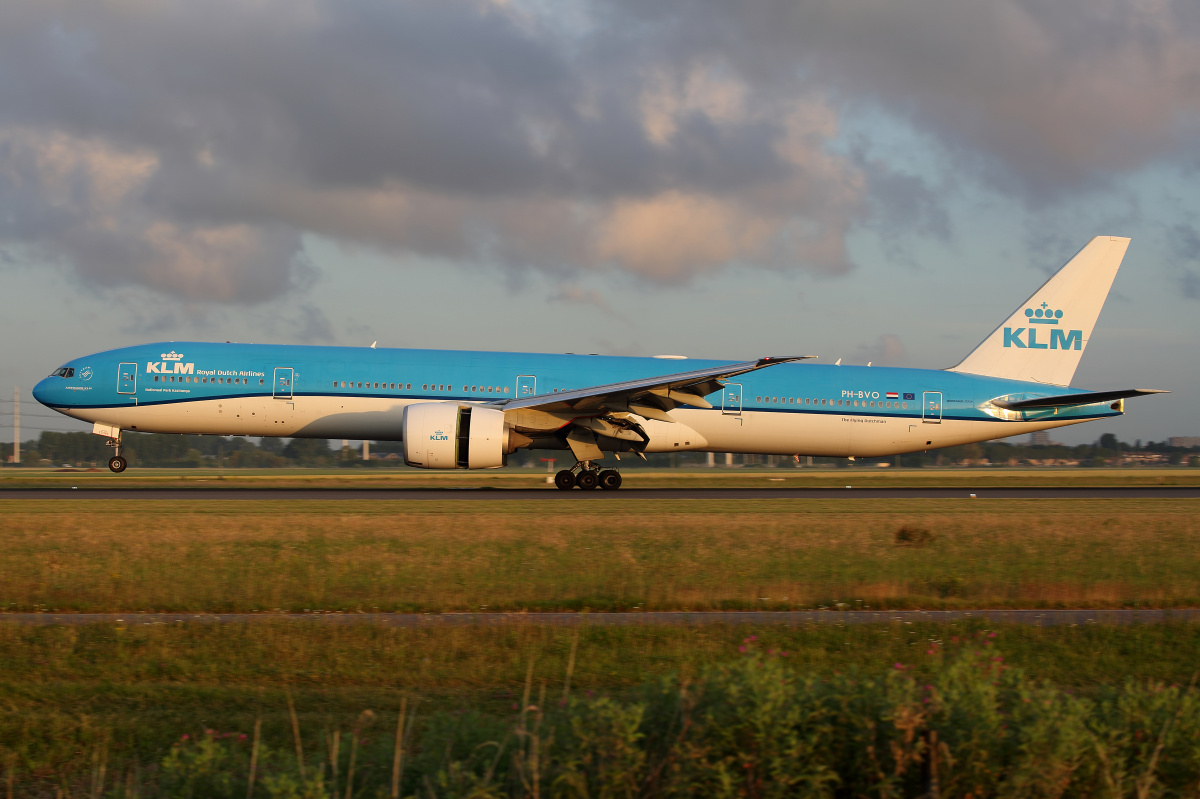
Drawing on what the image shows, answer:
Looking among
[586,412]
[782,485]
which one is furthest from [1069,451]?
[586,412]

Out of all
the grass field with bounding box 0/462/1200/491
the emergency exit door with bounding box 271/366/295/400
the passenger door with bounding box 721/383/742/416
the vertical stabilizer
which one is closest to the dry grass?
the emergency exit door with bounding box 271/366/295/400

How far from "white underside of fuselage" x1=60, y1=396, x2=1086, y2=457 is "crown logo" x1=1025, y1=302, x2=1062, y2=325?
3.76 m

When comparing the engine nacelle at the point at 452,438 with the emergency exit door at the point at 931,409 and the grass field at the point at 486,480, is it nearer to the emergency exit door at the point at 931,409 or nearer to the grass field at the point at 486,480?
the grass field at the point at 486,480

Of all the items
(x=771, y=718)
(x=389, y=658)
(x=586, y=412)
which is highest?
(x=586, y=412)

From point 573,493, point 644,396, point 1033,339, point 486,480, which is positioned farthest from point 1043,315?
point 486,480

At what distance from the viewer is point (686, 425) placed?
90.8 feet

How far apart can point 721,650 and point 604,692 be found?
5.94ft

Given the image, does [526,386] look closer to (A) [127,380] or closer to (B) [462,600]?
(A) [127,380]

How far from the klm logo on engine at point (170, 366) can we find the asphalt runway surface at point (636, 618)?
1769cm

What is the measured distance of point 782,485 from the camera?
33.1 metres

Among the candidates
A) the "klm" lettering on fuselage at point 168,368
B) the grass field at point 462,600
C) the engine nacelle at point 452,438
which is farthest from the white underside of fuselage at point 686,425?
the grass field at point 462,600

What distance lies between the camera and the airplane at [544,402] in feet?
81.9

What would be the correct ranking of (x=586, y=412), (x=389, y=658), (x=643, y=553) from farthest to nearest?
(x=586, y=412)
(x=643, y=553)
(x=389, y=658)

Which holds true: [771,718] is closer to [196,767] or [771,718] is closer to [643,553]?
[196,767]
